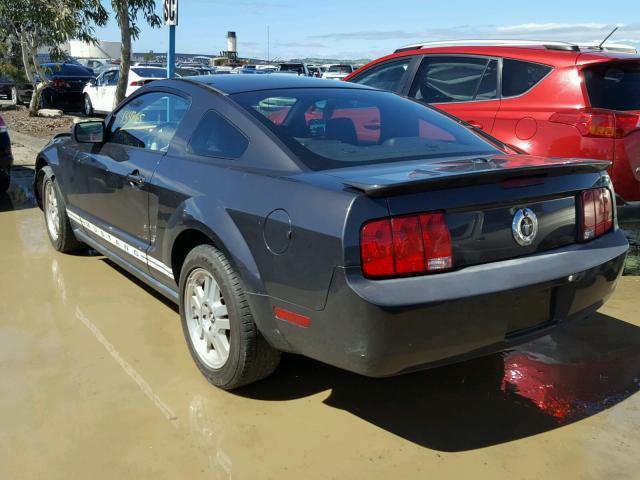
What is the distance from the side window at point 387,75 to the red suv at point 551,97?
38 cm

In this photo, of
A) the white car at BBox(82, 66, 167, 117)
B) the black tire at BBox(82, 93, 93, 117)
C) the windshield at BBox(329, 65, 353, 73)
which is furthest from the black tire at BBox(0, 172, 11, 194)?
the windshield at BBox(329, 65, 353, 73)

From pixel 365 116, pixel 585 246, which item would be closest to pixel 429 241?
pixel 585 246

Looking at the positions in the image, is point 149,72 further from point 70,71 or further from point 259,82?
point 259,82

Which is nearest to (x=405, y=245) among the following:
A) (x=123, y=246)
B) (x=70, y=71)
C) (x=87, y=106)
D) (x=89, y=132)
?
(x=123, y=246)

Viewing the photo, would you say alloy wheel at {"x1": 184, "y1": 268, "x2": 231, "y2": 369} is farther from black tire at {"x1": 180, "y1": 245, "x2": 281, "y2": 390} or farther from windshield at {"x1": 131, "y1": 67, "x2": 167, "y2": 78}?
windshield at {"x1": 131, "y1": 67, "x2": 167, "y2": 78}

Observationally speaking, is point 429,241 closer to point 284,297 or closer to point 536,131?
point 284,297

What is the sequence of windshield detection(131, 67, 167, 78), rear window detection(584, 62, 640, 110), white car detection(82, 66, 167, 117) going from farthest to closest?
1. windshield detection(131, 67, 167, 78)
2. white car detection(82, 66, 167, 117)
3. rear window detection(584, 62, 640, 110)

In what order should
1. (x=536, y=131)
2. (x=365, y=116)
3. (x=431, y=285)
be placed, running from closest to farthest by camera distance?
(x=431, y=285), (x=365, y=116), (x=536, y=131)

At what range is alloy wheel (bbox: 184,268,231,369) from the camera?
9.97 feet

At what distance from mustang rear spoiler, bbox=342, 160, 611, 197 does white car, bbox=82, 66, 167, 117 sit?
14102 mm

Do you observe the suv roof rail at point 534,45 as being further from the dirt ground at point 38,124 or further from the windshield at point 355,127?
the dirt ground at point 38,124

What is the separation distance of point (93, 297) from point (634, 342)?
3.48 meters

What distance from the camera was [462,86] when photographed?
18.0ft

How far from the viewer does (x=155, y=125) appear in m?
3.91
